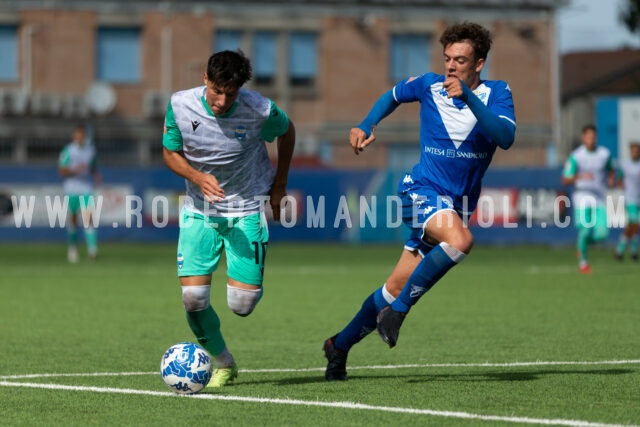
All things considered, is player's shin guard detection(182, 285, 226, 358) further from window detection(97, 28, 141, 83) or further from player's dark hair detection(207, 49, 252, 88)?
window detection(97, 28, 141, 83)

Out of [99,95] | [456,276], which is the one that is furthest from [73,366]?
[99,95]

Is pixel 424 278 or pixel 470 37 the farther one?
pixel 470 37

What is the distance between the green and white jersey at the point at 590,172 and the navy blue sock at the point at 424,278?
493 inches

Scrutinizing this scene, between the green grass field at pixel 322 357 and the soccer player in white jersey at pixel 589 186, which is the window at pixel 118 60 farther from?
the soccer player in white jersey at pixel 589 186

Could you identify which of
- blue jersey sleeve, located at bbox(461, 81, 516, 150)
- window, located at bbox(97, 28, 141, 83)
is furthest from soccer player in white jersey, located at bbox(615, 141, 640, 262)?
window, located at bbox(97, 28, 141, 83)

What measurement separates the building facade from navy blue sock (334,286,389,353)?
3775 centimetres

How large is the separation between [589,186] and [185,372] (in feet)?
44.3

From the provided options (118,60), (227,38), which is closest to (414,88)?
(118,60)

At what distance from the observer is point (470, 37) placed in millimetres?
8266

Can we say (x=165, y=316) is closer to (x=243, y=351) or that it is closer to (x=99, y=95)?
(x=243, y=351)

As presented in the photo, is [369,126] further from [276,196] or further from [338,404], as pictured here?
[338,404]

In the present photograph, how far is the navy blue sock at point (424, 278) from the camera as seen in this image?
7992mm

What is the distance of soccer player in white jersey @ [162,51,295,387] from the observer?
8.27 m

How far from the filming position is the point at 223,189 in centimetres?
841
